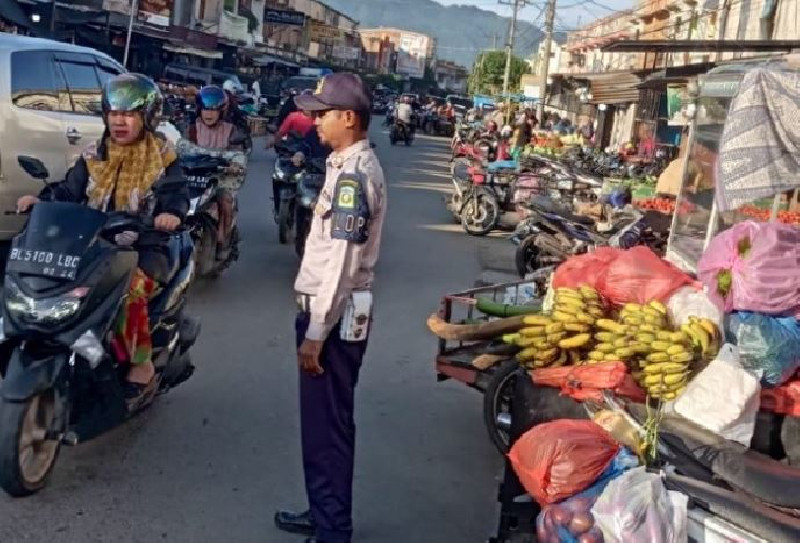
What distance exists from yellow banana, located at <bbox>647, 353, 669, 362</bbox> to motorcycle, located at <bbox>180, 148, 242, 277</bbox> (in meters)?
4.54

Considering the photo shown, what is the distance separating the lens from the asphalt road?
Answer: 12.8 feet

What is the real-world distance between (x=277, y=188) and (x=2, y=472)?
665 cm

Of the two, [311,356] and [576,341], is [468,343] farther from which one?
[311,356]

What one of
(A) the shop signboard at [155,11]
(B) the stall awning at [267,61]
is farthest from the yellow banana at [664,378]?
(B) the stall awning at [267,61]

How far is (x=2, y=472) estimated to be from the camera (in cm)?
373

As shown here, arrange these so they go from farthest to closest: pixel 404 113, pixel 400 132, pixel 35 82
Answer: pixel 400 132, pixel 404 113, pixel 35 82

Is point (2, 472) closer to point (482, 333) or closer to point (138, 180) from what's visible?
point (138, 180)

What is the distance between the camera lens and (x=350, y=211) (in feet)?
11.0

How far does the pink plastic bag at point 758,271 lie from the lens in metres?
4.27

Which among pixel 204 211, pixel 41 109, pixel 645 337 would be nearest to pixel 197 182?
pixel 204 211

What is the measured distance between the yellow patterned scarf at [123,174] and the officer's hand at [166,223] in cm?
28

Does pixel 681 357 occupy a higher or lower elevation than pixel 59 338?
higher

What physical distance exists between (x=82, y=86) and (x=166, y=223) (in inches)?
178

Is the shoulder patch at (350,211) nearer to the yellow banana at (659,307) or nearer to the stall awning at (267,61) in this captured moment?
the yellow banana at (659,307)
